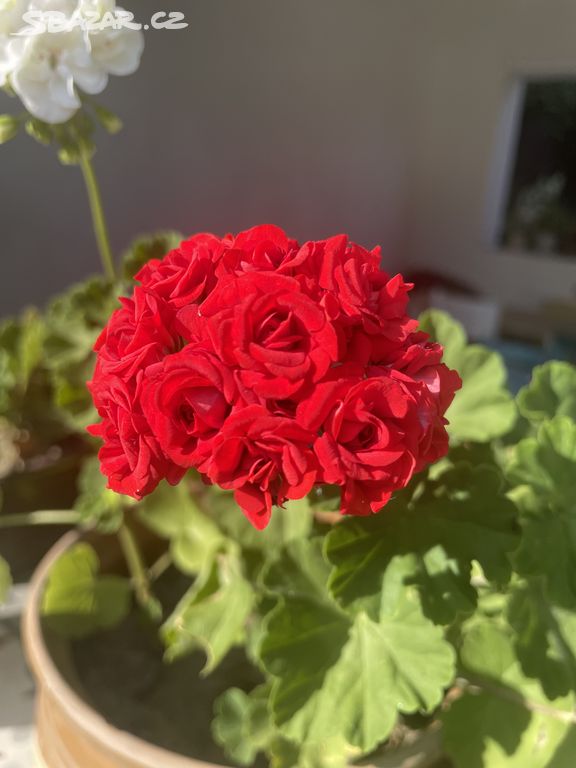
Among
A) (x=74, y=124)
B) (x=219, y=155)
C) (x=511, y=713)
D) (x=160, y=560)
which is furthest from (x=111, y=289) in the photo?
(x=219, y=155)

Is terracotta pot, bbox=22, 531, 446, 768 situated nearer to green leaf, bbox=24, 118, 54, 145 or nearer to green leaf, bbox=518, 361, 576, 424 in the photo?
green leaf, bbox=518, 361, 576, 424

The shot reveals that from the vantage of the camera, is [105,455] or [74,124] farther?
[74,124]

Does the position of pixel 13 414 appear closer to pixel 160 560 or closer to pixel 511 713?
pixel 160 560

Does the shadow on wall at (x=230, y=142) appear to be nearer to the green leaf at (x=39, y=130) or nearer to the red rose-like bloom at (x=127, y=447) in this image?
the green leaf at (x=39, y=130)

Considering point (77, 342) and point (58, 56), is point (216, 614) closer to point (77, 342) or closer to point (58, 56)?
point (77, 342)

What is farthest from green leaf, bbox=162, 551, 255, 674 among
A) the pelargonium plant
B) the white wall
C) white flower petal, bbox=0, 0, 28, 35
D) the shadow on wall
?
the white wall

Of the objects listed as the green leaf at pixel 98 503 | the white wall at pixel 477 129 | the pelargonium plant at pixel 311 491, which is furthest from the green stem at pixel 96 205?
the white wall at pixel 477 129
